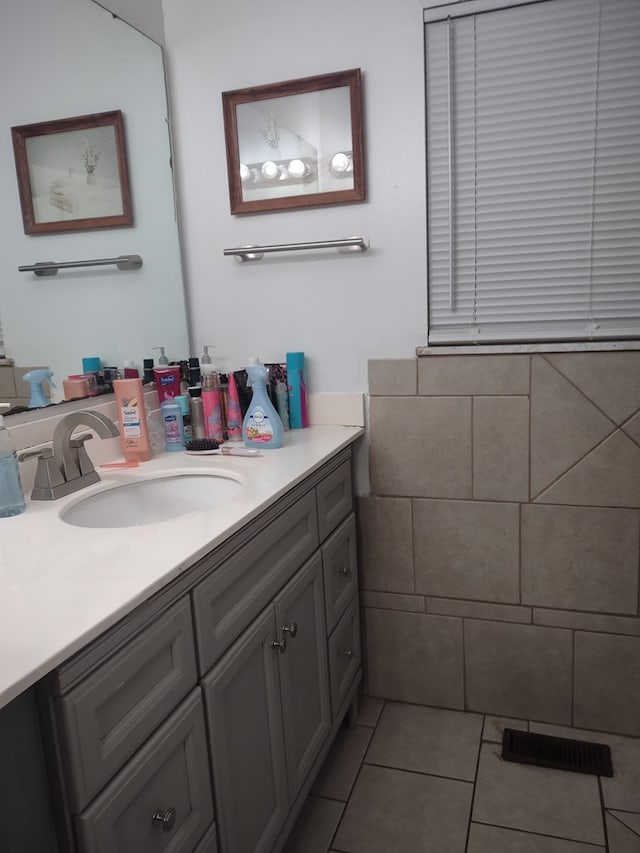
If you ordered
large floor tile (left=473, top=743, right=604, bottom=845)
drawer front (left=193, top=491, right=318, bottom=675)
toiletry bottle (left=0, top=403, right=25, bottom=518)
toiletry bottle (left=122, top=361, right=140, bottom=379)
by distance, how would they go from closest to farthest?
1. drawer front (left=193, top=491, right=318, bottom=675)
2. toiletry bottle (left=0, top=403, right=25, bottom=518)
3. large floor tile (left=473, top=743, right=604, bottom=845)
4. toiletry bottle (left=122, top=361, right=140, bottom=379)

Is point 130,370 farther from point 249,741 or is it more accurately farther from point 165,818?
point 165,818

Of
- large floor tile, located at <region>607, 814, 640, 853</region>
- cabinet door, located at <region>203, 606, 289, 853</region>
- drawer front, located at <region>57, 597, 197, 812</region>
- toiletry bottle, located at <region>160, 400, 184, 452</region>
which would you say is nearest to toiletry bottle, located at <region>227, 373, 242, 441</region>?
toiletry bottle, located at <region>160, 400, 184, 452</region>

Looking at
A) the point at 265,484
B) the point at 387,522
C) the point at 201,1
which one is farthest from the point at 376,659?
the point at 201,1

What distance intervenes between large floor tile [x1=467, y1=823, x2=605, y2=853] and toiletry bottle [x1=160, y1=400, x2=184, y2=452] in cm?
125

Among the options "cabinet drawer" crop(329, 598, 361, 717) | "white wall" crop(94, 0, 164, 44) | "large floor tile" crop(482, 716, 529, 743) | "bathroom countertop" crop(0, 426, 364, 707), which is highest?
"white wall" crop(94, 0, 164, 44)

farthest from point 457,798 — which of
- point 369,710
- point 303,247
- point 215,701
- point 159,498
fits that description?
point 303,247

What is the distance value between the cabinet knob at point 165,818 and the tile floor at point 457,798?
74 centimetres

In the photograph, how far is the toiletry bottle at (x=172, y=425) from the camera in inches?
72.1

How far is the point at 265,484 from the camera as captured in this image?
1.40 meters

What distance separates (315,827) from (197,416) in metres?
1.13

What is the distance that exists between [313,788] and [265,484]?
0.92 metres

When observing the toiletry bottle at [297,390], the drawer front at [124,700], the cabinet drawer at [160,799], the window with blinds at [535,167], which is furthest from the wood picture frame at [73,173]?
the cabinet drawer at [160,799]

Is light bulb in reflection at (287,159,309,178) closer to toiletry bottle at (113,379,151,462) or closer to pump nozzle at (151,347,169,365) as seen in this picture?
pump nozzle at (151,347,169,365)

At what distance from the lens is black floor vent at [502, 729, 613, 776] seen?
1774 millimetres
